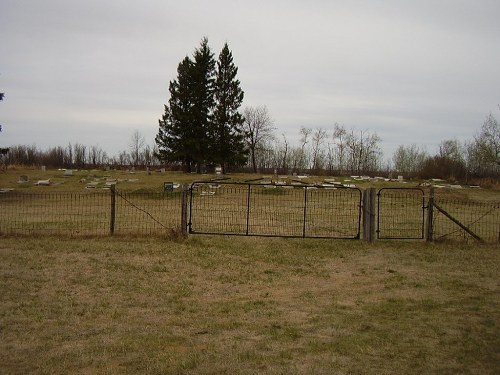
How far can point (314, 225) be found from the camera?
14867 mm

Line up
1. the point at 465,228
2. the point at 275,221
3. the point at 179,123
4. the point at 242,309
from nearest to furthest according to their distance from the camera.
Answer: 1. the point at 242,309
2. the point at 465,228
3. the point at 275,221
4. the point at 179,123

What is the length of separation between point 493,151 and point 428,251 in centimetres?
4612

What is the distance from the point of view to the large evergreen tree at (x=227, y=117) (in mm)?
48031

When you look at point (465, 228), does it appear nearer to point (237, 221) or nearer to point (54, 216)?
point (237, 221)

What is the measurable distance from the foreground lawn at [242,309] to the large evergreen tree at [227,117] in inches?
1463

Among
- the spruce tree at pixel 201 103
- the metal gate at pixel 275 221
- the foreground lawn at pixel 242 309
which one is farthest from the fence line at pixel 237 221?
the spruce tree at pixel 201 103

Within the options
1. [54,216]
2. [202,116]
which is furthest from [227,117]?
[54,216]

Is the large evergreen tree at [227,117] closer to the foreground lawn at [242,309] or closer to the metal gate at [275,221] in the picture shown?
the metal gate at [275,221]

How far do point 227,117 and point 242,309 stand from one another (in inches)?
1706

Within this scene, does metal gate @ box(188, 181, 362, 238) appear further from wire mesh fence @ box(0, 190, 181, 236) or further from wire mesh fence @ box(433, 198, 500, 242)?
wire mesh fence @ box(433, 198, 500, 242)

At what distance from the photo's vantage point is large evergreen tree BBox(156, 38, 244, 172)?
46.4m

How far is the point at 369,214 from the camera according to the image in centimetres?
1209

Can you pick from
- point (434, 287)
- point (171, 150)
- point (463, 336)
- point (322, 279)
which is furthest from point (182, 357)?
point (171, 150)

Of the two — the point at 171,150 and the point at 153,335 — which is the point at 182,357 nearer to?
the point at 153,335
